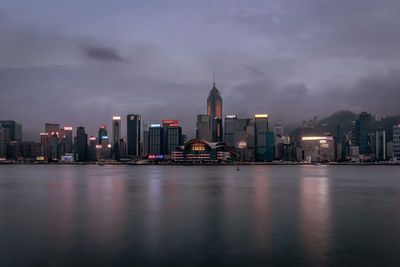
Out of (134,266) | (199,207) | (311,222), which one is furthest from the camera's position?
(199,207)

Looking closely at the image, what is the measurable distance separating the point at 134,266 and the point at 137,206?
83.9ft

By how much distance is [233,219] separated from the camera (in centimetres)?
3509

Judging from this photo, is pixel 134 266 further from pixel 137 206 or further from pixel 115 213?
pixel 137 206

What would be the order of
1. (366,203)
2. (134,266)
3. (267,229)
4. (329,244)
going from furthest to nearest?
(366,203), (267,229), (329,244), (134,266)

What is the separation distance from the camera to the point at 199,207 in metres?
43.6

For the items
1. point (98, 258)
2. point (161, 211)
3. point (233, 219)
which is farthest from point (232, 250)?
point (161, 211)

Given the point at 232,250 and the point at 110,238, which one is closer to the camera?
the point at 232,250

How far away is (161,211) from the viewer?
4044 cm

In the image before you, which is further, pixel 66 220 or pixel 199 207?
pixel 199 207

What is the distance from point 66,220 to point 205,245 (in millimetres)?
17148

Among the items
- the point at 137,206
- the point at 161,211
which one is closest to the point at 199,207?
the point at 161,211

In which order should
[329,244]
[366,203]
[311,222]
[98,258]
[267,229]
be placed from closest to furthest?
[98,258]
[329,244]
[267,229]
[311,222]
[366,203]

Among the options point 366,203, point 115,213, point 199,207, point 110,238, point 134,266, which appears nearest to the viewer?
point 134,266

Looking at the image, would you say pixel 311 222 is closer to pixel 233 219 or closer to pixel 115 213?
pixel 233 219
